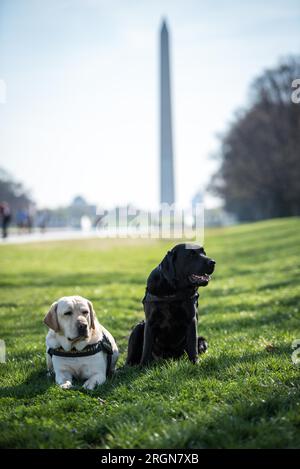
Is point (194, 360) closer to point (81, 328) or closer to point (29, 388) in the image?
point (81, 328)

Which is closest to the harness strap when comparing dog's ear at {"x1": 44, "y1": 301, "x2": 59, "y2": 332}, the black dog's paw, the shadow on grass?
the black dog's paw

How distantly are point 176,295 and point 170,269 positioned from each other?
0.89ft

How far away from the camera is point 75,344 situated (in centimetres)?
504

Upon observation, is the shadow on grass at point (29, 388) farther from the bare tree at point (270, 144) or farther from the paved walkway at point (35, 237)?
the bare tree at point (270, 144)

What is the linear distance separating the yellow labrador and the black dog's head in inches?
36.1

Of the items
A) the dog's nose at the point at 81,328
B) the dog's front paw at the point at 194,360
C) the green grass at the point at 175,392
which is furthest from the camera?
the dog's front paw at the point at 194,360

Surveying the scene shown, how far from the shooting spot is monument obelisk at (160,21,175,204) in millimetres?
40250

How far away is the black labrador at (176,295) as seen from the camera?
16.7 ft

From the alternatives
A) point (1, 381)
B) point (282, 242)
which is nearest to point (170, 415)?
point (1, 381)

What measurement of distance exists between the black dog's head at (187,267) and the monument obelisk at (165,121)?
36992 millimetres

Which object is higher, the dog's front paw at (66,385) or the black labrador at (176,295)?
the black labrador at (176,295)

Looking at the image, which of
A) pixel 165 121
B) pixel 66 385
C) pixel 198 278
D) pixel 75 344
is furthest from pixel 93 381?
pixel 165 121

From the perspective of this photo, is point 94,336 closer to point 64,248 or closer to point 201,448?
point 201,448


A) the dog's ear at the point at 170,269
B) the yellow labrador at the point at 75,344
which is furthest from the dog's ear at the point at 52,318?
the dog's ear at the point at 170,269
